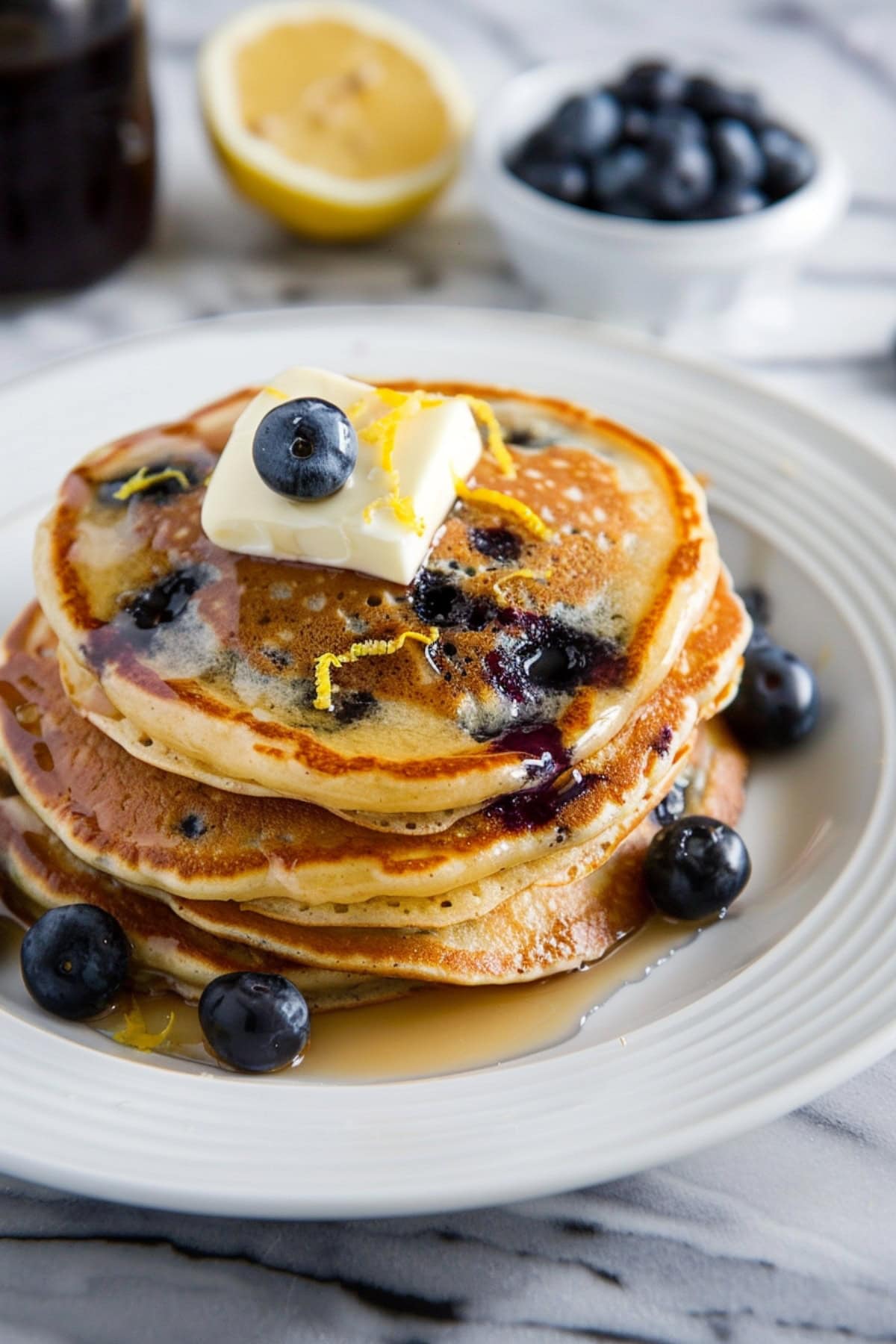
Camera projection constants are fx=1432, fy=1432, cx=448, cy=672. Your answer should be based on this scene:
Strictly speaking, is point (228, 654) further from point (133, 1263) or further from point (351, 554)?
point (133, 1263)

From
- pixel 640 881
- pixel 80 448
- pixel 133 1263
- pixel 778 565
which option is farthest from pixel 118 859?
pixel 778 565

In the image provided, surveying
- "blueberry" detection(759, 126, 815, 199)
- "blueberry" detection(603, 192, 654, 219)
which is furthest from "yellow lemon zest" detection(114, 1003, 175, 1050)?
"blueberry" detection(759, 126, 815, 199)

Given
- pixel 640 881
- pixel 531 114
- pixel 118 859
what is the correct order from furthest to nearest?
pixel 531 114 → pixel 640 881 → pixel 118 859

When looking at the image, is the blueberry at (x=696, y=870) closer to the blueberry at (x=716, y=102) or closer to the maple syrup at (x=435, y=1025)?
the maple syrup at (x=435, y=1025)

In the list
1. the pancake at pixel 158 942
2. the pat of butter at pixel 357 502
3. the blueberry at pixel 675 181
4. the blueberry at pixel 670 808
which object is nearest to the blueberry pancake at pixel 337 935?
the pancake at pixel 158 942

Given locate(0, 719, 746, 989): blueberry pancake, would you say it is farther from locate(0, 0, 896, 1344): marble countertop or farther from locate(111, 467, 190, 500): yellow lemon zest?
locate(111, 467, 190, 500): yellow lemon zest

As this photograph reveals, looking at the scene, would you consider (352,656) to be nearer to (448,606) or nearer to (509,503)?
(448,606)
